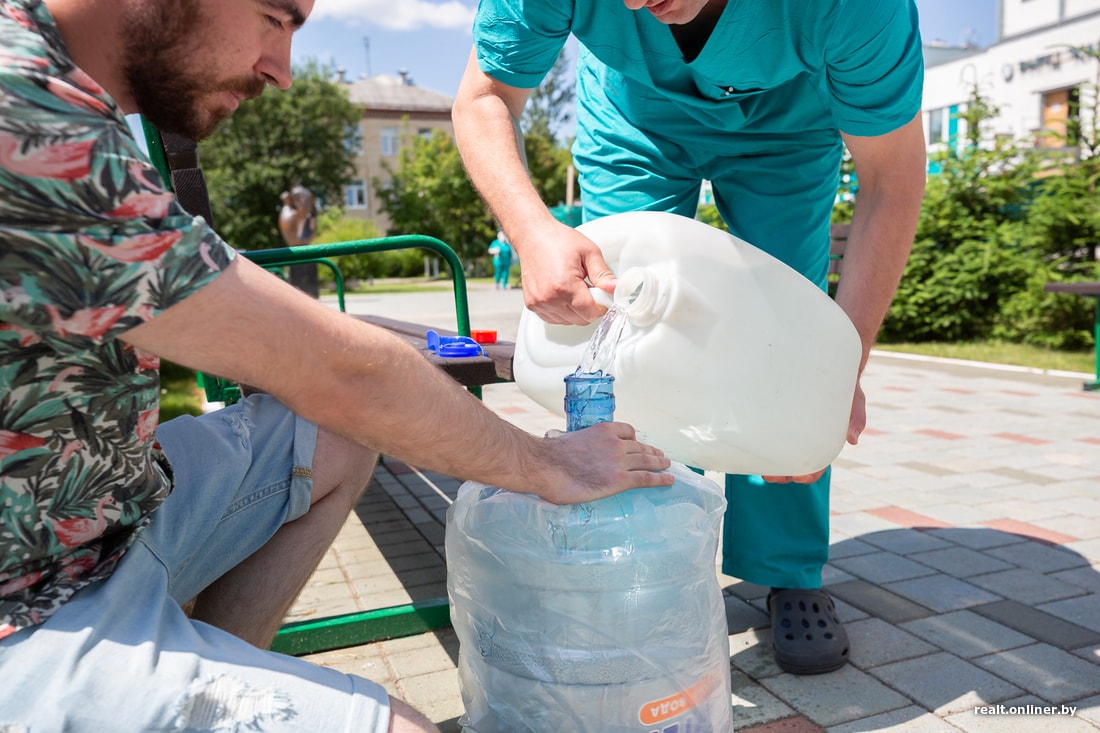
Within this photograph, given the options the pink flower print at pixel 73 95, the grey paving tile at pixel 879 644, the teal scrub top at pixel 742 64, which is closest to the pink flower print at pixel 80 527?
the pink flower print at pixel 73 95

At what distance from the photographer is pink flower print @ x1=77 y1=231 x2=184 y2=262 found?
3.00 ft

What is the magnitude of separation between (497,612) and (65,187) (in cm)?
84

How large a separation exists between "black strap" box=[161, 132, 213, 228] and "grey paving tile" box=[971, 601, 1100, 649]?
7.91 ft

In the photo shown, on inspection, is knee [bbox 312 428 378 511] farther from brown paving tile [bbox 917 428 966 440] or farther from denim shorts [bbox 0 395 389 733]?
brown paving tile [bbox 917 428 966 440]

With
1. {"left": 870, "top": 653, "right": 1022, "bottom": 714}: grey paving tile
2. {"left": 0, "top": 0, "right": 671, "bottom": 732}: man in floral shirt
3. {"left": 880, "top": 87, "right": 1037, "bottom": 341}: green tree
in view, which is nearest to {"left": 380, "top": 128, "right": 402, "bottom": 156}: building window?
{"left": 880, "top": 87, "right": 1037, "bottom": 341}: green tree

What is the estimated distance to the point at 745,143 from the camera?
2.08 m

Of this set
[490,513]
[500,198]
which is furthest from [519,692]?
[500,198]

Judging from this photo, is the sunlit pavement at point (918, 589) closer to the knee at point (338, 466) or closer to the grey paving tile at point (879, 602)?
the grey paving tile at point (879, 602)

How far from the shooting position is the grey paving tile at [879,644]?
7.04ft

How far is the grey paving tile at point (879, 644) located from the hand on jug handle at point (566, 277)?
1.15m

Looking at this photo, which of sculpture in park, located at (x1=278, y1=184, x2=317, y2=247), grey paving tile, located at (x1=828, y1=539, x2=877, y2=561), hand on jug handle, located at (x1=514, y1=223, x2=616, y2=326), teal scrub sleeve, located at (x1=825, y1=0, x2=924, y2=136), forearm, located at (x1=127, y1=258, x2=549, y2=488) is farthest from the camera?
sculpture in park, located at (x1=278, y1=184, x2=317, y2=247)

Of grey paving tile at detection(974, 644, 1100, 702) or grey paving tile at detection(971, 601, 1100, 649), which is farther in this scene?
grey paving tile at detection(971, 601, 1100, 649)

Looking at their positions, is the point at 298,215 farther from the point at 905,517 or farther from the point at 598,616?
the point at 598,616

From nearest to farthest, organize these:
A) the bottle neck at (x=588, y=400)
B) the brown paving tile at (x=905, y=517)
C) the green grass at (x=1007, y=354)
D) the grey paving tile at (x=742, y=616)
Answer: the bottle neck at (x=588, y=400)
the grey paving tile at (x=742, y=616)
the brown paving tile at (x=905, y=517)
the green grass at (x=1007, y=354)
